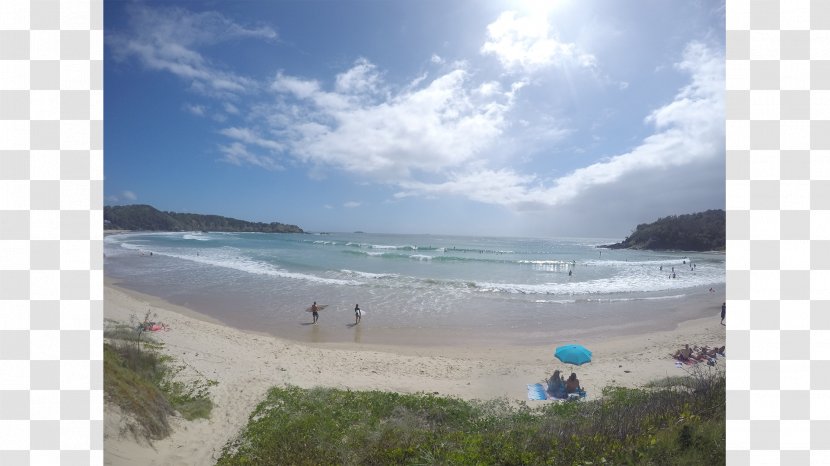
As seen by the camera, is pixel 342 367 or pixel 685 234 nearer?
pixel 342 367

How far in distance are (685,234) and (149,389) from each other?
124m

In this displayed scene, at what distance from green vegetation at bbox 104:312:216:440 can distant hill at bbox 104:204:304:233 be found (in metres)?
145

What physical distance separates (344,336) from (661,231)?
118727 mm

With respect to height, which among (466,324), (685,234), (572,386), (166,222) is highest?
(166,222)

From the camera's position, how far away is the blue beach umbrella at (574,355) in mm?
11656

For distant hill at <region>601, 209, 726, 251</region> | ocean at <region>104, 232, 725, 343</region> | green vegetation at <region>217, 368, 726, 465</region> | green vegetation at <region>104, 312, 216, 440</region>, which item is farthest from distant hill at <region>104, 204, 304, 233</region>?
distant hill at <region>601, 209, 726, 251</region>

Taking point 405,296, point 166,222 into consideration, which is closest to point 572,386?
point 405,296

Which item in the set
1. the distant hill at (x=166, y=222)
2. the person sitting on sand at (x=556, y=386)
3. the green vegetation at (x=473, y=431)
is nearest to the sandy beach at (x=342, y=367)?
the person sitting on sand at (x=556, y=386)

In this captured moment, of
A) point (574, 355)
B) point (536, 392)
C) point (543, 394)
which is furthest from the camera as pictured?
point (574, 355)

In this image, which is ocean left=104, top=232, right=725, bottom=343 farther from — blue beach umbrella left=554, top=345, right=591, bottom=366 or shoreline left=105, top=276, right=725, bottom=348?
blue beach umbrella left=554, top=345, right=591, bottom=366

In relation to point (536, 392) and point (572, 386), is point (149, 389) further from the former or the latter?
point (572, 386)

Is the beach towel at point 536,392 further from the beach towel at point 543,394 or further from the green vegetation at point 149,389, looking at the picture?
the green vegetation at point 149,389

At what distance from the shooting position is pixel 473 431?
6.43 meters

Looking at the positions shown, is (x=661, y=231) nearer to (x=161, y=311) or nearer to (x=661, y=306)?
(x=661, y=306)
